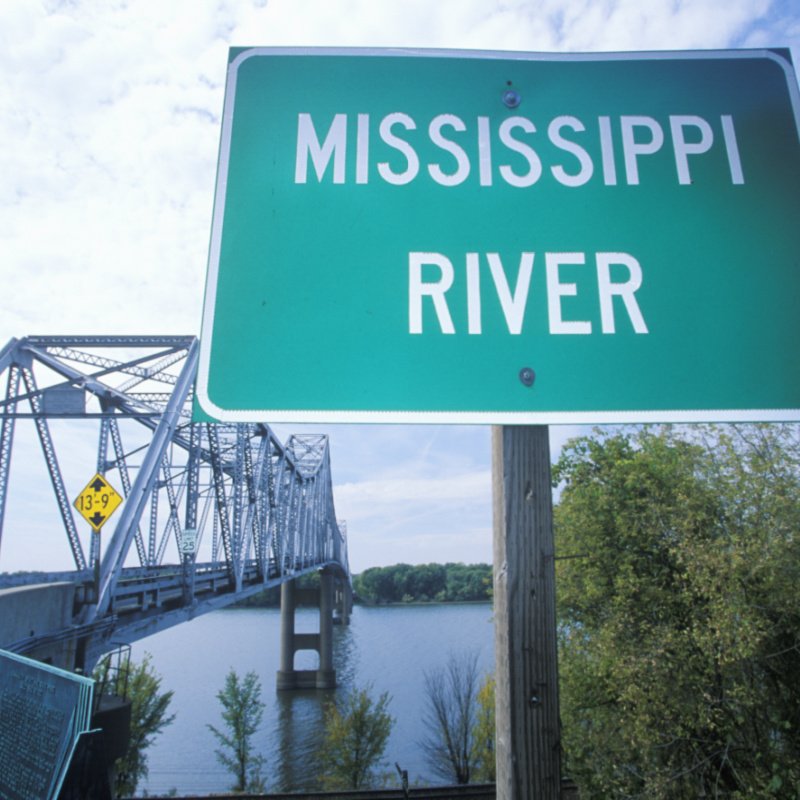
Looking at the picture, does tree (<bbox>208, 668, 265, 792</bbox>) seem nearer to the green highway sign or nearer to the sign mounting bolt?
the green highway sign

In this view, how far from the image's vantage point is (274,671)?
5612 centimetres

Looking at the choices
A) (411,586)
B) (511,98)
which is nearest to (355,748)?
(511,98)

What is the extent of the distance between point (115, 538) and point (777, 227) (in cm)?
1230

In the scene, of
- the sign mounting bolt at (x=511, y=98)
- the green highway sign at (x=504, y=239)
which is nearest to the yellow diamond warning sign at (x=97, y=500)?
the green highway sign at (x=504, y=239)

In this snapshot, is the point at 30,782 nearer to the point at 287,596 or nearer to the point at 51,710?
the point at 51,710

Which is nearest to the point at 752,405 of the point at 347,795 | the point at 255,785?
the point at 347,795

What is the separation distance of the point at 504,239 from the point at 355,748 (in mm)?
32295

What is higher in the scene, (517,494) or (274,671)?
(517,494)

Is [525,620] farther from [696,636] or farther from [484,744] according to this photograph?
[484,744]

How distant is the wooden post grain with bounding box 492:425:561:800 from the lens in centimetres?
164

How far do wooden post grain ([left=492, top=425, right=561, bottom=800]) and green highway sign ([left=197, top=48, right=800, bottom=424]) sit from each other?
172 millimetres

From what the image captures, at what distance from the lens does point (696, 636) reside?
12.2 meters

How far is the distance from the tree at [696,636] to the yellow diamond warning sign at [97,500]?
765 centimetres

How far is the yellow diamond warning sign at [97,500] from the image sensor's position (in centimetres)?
835
